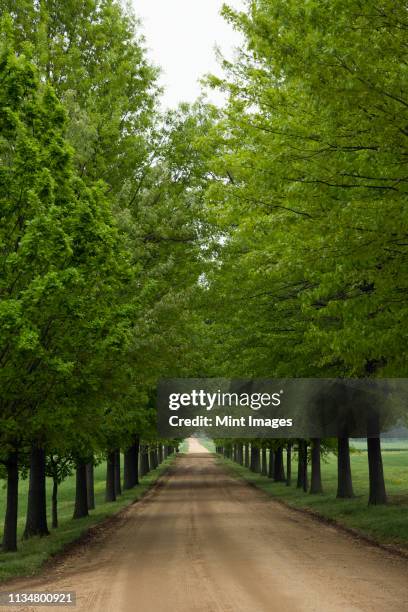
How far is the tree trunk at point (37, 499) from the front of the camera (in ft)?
80.0

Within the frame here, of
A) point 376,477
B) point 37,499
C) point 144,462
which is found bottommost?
point 144,462

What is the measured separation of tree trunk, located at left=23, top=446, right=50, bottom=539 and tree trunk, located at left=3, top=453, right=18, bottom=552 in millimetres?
1706

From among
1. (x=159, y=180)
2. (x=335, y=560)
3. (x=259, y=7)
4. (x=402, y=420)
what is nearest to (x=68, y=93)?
(x=159, y=180)

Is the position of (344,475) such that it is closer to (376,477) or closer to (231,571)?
(376,477)

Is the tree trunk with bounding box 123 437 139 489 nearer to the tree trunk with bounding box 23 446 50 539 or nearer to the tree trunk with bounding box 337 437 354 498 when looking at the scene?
the tree trunk with bounding box 337 437 354 498

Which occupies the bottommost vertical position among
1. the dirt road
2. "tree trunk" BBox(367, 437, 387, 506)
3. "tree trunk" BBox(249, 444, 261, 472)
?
"tree trunk" BBox(249, 444, 261, 472)

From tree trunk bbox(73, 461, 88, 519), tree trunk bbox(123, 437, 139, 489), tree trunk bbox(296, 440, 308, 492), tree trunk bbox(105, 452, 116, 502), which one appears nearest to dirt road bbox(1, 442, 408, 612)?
tree trunk bbox(73, 461, 88, 519)

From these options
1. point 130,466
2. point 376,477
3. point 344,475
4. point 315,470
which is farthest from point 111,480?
point 376,477

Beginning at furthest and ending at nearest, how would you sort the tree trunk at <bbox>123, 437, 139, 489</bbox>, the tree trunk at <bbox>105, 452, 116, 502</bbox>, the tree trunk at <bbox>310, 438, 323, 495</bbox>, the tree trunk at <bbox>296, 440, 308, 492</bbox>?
1. the tree trunk at <bbox>123, 437, 139, 489</bbox>
2. the tree trunk at <bbox>105, 452, 116, 502</bbox>
3. the tree trunk at <bbox>296, 440, 308, 492</bbox>
4. the tree trunk at <bbox>310, 438, 323, 495</bbox>

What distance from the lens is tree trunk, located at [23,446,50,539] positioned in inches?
960

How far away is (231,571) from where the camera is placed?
14547 mm

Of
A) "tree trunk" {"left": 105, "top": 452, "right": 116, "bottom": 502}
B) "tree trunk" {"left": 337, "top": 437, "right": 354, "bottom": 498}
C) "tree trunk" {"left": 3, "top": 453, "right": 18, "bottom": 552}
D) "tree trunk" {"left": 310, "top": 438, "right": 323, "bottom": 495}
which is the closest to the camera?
"tree trunk" {"left": 3, "top": 453, "right": 18, "bottom": 552}

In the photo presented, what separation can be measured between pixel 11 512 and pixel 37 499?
2.87 metres

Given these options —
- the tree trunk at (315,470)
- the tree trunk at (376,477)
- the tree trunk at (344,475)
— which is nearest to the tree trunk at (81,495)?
the tree trunk at (344,475)
